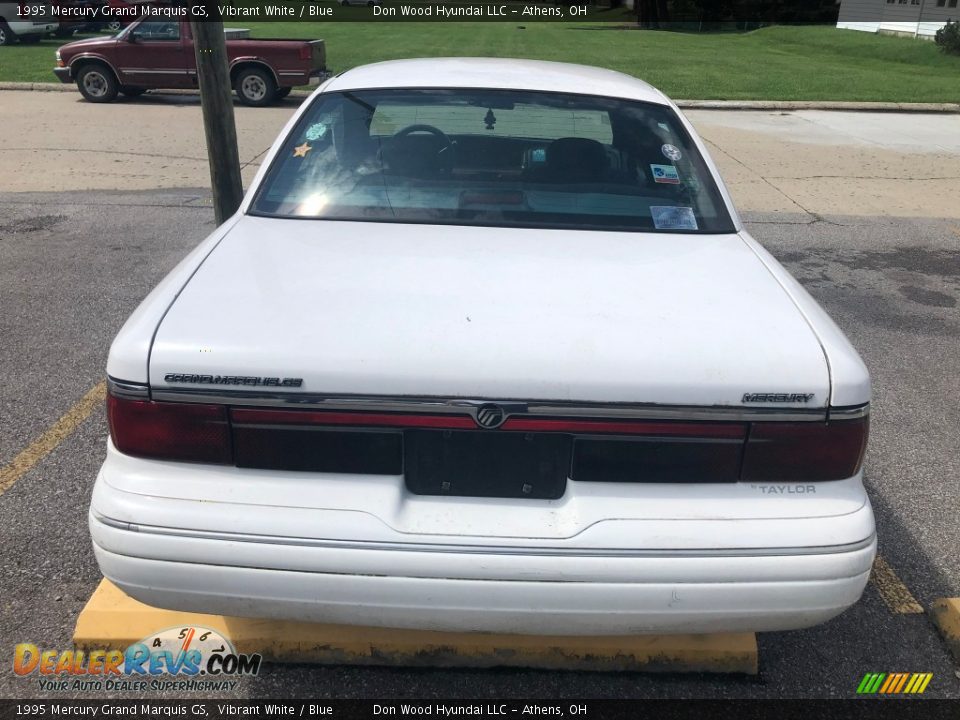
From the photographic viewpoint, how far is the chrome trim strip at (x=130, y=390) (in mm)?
1943

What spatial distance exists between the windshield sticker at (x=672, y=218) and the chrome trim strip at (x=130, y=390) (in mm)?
1766

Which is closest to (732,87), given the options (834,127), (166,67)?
(834,127)

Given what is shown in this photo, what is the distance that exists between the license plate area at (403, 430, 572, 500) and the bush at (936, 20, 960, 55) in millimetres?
28201

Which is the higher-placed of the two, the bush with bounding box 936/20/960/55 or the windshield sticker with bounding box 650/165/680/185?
the windshield sticker with bounding box 650/165/680/185

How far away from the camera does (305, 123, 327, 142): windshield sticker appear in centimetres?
315

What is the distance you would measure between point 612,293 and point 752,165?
9267 millimetres

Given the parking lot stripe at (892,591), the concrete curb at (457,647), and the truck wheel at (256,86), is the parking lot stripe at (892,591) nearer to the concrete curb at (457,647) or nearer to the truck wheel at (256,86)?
the concrete curb at (457,647)

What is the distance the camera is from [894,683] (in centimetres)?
251

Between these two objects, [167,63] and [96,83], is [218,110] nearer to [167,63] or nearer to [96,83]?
[167,63]

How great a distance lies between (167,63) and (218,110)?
10.9 m

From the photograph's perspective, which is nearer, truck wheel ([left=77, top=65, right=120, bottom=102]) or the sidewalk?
the sidewalk

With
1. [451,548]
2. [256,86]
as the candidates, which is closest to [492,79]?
[451,548]

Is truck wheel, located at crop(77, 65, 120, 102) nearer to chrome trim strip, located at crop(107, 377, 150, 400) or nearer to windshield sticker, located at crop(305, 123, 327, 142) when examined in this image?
windshield sticker, located at crop(305, 123, 327, 142)

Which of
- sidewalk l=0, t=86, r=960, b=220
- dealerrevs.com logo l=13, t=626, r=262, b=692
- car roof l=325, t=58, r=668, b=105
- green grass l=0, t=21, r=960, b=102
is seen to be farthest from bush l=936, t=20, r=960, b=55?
dealerrevs.com logo l=13, t=626, r=262, b=692
